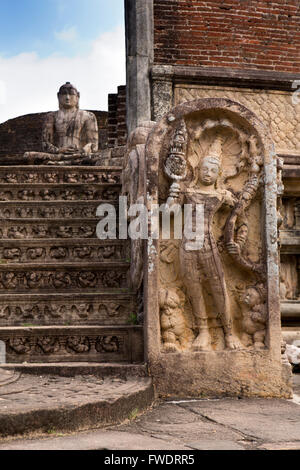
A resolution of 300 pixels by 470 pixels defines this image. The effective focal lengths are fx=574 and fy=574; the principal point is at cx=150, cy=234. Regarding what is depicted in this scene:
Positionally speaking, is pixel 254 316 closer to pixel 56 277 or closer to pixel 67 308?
pixel 67 308

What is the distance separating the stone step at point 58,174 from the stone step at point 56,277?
188 cm

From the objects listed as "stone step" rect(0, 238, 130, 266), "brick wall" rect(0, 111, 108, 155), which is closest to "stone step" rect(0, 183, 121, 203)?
"stone step" rect(0, 238, 130, 266)

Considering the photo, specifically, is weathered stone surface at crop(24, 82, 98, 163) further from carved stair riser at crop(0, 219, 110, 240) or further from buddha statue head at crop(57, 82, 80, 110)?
carved stair riser at crop(0, 219, 110, 240)

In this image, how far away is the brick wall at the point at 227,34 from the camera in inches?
295

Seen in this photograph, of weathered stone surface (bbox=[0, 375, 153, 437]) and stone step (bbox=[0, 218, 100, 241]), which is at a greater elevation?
stone step (bbox=[0, 218, 100, 241])

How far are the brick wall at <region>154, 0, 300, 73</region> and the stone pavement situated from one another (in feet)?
17.2

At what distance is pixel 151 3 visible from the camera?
7555mm

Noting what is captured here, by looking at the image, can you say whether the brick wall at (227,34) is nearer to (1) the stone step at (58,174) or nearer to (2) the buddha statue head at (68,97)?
(1) the stone step at (58,174)

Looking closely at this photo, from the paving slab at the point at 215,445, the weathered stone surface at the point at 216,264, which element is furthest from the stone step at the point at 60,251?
the paving slab at the point at 215,445

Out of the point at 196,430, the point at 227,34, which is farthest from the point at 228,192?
the point at 227,34

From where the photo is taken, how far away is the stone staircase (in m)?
3.87

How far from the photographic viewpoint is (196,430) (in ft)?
8.58

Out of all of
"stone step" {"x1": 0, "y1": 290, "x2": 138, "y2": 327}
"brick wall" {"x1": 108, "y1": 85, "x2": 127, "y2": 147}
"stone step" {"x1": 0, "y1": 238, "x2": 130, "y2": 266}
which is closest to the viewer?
"stone step" {"x1": 0, "y1": 290, "x2": 138, "y2": 327}
